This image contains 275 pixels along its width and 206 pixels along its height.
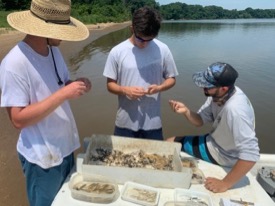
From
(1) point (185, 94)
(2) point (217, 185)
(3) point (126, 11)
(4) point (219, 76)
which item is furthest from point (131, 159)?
(3) point (126, 11)

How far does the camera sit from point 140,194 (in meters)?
2.46

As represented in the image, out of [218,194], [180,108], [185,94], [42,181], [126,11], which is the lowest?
[126,11]

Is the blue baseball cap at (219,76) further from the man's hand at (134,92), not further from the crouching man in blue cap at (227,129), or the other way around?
the man's hand at (134,92)

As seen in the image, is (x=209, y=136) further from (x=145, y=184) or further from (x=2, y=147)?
(x=2, y=147)

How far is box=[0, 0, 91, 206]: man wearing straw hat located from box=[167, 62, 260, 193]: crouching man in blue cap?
113cm

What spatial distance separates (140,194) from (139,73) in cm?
140

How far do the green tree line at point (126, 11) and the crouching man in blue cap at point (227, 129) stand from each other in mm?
12536

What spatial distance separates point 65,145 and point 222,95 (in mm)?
1376

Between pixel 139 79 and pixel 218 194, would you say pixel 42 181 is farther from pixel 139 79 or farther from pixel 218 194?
pixel 139 79

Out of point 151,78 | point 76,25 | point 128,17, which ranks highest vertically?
point 76,25

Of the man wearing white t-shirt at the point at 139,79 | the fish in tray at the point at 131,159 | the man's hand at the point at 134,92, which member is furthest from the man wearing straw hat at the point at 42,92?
the man wearing white t-shirt at the point at 139,79

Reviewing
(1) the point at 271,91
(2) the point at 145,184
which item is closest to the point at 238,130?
(2) the point at 145,184

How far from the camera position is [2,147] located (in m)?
5.87

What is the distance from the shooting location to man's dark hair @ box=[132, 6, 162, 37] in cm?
313
